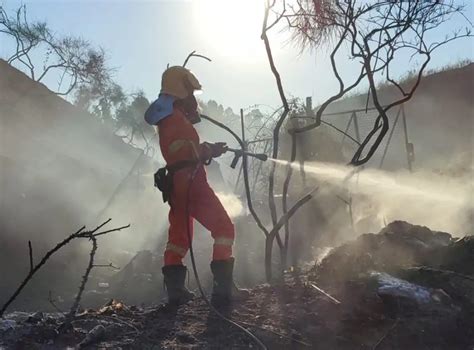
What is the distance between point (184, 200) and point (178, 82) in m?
0.96

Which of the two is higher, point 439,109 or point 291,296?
point 439,109

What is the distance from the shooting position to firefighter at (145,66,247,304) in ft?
11.2

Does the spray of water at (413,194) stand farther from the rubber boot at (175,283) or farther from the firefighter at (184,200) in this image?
the rubber boot at (175,283)

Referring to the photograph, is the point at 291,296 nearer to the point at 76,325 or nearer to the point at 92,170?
the point at 76,325

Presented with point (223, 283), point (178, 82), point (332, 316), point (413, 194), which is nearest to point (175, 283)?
point (223, 283)

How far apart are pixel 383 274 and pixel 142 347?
173 cm

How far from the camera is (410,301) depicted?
2799 millimetres

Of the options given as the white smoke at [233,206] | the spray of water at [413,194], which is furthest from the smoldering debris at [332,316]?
the white smoke at [233,206]

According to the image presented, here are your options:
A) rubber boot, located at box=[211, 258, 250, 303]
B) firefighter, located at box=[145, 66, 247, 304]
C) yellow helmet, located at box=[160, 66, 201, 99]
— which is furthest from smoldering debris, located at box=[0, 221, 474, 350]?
yellow helmet, located at box=[160, 66, 201, 99]

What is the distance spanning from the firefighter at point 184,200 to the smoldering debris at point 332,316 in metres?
0.24

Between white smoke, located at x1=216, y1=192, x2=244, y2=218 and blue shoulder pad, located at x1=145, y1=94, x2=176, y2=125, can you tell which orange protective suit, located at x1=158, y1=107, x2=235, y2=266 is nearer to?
blue shoulder pad, located at x1=145, y1=94, x2=176, y2=125

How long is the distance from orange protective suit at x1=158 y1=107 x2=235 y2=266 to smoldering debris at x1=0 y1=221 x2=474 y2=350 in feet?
1.48

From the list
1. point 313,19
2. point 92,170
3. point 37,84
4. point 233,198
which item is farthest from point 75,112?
point 313,19

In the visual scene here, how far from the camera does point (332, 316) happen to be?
2.83 metres
